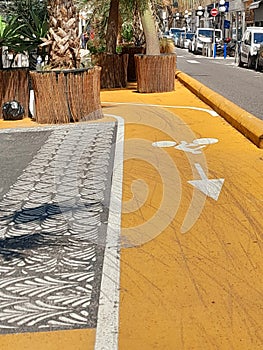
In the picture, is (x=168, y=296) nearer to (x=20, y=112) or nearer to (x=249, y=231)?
(x=249, y=231)

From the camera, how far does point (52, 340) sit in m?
3.67

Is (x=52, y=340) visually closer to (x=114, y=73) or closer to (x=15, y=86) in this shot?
(x=15, y=86)

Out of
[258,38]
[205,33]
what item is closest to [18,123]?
[258,38]

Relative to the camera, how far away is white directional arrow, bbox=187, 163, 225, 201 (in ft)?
21.3

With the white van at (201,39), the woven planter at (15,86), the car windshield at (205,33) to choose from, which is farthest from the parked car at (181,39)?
the woven planter at (15,86)

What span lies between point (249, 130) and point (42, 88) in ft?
13.3

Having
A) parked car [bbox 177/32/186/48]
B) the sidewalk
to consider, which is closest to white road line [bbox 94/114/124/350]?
the sidewalk

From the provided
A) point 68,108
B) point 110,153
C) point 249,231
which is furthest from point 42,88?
point 249,231

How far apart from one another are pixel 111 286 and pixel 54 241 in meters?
1.07

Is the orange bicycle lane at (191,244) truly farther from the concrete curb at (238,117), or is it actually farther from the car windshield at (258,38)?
the car windshield at (258,38)

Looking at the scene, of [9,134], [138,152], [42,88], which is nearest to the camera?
[138,152]

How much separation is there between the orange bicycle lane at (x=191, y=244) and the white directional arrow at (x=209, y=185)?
1cm

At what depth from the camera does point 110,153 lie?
8703 mm

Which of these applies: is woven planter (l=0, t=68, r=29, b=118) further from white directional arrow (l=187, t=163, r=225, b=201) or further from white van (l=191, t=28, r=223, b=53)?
white van (l=191, t=28, r=223, b=53)
